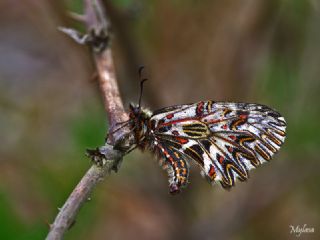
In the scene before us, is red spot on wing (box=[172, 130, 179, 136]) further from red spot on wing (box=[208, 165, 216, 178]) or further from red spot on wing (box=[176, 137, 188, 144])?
red spot on wing (box=[208, 165, 216, 178])

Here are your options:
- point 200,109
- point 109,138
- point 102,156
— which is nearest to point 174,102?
point 200,109

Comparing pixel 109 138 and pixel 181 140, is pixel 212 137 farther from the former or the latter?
pixel 109 138

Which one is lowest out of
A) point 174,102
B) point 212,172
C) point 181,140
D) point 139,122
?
point 174,102

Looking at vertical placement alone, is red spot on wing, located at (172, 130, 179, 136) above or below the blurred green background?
above

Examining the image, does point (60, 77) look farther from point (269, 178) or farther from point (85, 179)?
point (85, 179)

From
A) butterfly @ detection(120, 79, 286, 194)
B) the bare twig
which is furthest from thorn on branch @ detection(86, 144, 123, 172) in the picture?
butterfly @ detection(120, 79, 286, 194)
